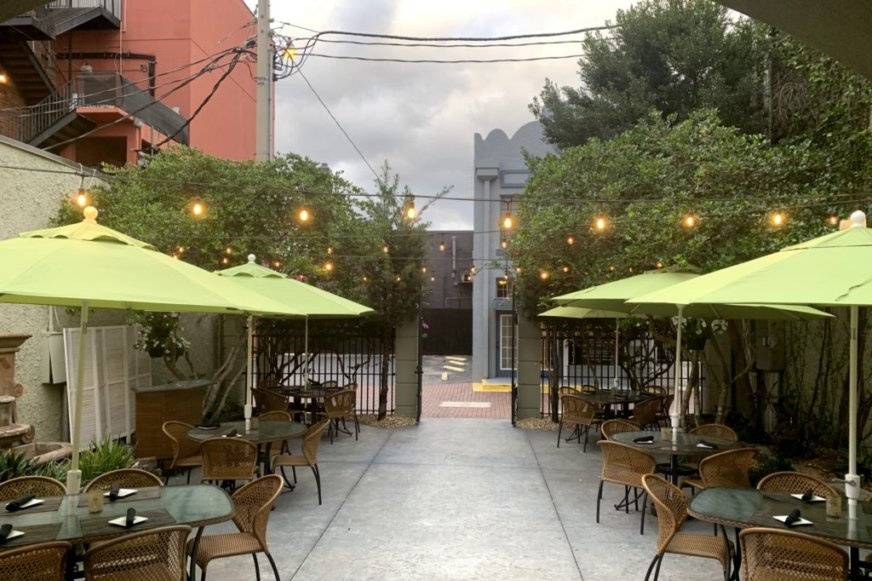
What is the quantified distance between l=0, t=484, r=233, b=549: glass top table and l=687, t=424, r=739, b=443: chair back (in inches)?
208

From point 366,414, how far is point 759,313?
7.92m

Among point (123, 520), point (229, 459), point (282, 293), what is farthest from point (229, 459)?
point (123, 520)

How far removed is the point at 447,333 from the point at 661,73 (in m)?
16.5

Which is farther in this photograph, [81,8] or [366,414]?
[81,8]

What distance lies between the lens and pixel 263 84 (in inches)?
485

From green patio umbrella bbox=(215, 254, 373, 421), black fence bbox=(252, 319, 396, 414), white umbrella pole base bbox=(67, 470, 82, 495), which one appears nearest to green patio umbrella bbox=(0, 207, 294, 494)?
white umbrella pole base bbox=(67, 470, 82, 495)

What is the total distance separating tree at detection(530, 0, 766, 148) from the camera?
53.4 ft

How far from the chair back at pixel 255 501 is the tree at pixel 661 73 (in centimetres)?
1398

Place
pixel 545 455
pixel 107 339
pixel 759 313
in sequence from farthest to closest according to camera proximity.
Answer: pixel 545 455, pixel 107 339, pixel 759 313

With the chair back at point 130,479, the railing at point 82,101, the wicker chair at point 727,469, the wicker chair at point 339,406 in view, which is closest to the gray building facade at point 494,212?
the railing at point 82,101

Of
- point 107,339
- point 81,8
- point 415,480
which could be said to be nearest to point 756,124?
point 415,480

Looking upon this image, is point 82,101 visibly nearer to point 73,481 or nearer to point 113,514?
point 73,481

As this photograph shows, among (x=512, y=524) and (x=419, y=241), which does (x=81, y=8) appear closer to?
(x=419, y=241)

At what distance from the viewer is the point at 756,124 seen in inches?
628
